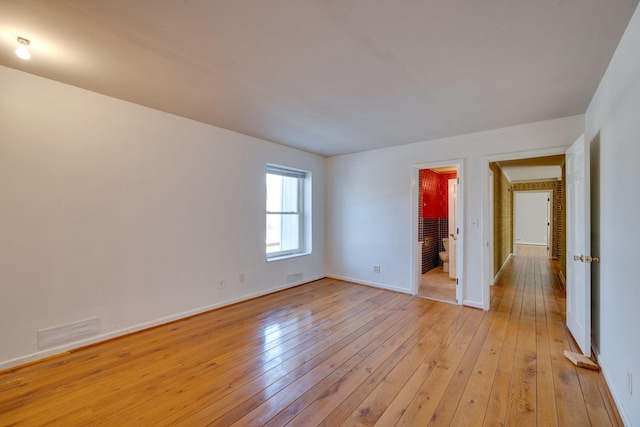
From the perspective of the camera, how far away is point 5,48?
6.48 feet

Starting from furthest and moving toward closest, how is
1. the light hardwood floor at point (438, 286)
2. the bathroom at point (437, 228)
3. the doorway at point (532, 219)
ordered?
the doorway at point (532, 219), the bathroom at point (437, 228), the light hardwood floor at point (438, 286)

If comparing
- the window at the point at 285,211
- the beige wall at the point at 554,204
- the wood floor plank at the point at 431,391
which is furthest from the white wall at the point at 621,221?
the beige wall at the point at 554,204

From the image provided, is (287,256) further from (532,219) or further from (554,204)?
(532,219)

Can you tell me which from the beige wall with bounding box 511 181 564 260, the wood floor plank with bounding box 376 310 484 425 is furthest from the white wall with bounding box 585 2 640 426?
the beige wall with bounding box 511 181 564 260

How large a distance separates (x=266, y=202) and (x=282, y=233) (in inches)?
28.7

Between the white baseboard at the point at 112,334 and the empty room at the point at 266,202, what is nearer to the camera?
the empty room at the point at 266,202

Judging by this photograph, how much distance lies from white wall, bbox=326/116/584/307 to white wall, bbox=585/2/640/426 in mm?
1187

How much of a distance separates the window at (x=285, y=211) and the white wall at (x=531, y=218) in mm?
9963

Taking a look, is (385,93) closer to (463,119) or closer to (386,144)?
(463,119)

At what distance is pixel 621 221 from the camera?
179 centimetres

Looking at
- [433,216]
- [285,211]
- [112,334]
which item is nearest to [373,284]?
[285,211]

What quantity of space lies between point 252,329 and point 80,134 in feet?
8.57

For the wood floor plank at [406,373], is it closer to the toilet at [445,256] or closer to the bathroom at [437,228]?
the bathroom at [437,228]

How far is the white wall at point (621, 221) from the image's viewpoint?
1.55 meters
